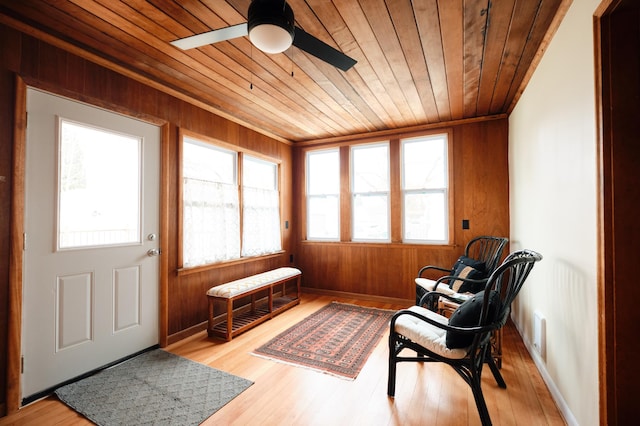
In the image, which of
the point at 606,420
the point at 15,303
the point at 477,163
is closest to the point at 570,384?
the point at 606,420

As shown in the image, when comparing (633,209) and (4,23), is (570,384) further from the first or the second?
(4,23)

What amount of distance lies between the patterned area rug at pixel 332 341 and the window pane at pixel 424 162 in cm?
190

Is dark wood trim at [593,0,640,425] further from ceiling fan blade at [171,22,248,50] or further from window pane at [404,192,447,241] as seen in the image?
window pane at [404,192,447,241]

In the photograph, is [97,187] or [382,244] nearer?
[97,187]

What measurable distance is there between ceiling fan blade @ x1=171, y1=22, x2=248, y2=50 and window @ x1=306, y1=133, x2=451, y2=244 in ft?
10.1

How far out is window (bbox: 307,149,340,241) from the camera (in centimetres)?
473

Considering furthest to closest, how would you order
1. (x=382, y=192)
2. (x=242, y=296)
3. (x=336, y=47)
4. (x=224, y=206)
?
(x=382, y=192)
(x=224, y=206)
(x=242, y=296)
(x=336, y=47)

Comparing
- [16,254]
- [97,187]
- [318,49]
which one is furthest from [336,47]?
[16,254]

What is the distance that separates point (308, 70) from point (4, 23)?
2.06m

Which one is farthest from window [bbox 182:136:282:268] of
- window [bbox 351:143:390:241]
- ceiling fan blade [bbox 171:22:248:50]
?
ceiling fan blade [bbox 171:22:248:50]

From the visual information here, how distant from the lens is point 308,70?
2.56 m

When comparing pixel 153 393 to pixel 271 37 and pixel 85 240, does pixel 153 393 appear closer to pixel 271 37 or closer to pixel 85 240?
pixel 85 240

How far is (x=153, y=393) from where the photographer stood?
6.76ft

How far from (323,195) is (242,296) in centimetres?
224
